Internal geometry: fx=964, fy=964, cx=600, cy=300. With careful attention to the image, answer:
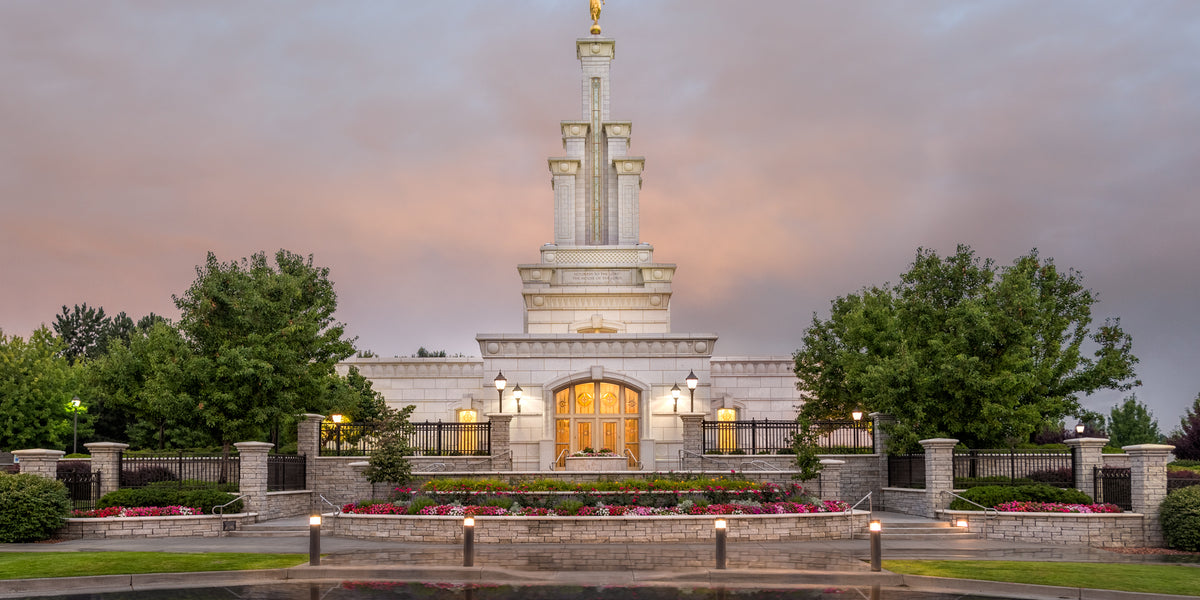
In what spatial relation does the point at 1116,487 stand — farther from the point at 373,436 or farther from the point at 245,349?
the point at 245,349

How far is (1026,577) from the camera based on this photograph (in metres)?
16.5

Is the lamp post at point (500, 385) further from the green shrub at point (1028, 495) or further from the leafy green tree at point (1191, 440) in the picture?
the leafy green tree at point (1191, 440)

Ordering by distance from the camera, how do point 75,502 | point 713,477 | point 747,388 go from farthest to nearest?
point 747,388 < point 713,477 < point 75,502

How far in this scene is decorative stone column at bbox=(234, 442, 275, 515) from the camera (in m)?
26.0

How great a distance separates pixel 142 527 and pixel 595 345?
17.4m

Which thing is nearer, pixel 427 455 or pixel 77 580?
pixel 77 580

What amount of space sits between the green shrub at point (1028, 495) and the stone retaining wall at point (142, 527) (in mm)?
19273

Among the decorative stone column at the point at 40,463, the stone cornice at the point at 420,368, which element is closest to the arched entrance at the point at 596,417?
the stone cornice at the point at 420,368

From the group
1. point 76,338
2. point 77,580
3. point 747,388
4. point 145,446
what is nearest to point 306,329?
point 77,580

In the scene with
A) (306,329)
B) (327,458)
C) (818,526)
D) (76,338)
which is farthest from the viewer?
(76,338)

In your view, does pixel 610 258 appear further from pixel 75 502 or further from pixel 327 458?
pixel 75 502

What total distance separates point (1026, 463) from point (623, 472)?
13250 mm

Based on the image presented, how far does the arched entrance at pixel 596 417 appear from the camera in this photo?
1417 inches

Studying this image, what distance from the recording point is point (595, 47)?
53.4m
